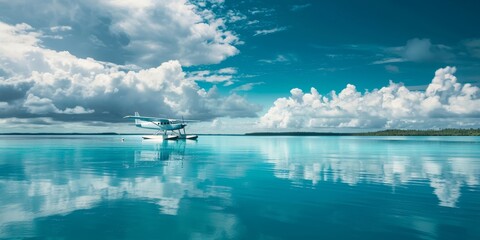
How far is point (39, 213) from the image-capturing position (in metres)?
11.7

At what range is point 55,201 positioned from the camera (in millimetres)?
13789

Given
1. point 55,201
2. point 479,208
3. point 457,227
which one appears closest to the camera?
point 457,227

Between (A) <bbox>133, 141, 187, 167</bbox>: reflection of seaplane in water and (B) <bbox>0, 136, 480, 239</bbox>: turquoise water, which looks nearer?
(B) <bbox>0, 136, 480, 239</bbox>: turquoise water

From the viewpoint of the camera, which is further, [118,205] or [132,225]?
[118,205]

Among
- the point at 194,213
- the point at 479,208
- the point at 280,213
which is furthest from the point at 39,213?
the point at 479,208

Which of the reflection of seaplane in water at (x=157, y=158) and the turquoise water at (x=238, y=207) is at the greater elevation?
the turquoise water at (x=238, y=207)

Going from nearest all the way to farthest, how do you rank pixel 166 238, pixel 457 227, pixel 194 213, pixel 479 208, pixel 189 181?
pixel 166 238 → pixel 457 227 → pixel 194 213 → pixel 479 208 → pixel 189 181

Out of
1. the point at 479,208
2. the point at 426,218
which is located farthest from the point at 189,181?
the point at 479,208

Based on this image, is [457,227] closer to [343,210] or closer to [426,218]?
[426,218]

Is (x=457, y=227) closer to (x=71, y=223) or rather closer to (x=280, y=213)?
(x=280, y=213)

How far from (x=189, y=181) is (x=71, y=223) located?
9340 mm

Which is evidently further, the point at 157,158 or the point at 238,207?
the point at 157,158

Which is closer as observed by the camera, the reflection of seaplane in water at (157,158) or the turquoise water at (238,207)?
the turquoise water at (238,207)

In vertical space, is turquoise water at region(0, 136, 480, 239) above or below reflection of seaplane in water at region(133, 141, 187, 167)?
above
